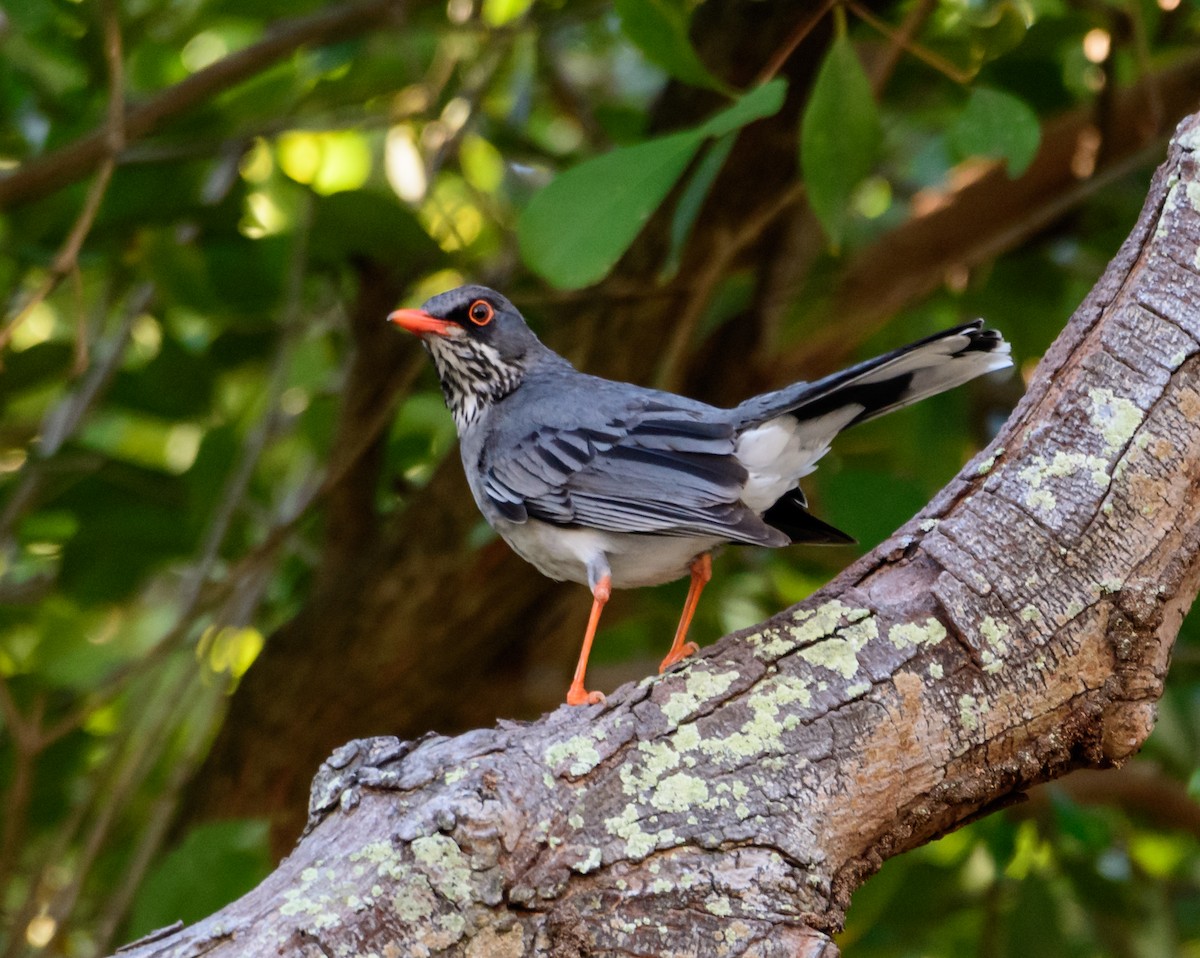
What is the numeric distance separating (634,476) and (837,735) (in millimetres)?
1431

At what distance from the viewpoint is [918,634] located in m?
2.77

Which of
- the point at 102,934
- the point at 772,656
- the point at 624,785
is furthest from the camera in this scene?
the point at 102,934

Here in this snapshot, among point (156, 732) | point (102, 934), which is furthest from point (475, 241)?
point (102, 934)

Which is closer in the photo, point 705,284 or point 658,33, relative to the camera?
point 658,33

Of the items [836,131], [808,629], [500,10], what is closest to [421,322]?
[836,131]

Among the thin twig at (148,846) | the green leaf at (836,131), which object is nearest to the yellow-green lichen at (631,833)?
the green leaf at (836,131)

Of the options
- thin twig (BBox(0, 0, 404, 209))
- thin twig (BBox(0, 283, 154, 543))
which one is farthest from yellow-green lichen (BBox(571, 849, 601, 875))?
thin twig (BBox(0, 283, 154, 543))

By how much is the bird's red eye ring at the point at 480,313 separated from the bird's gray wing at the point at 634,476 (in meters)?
0.62

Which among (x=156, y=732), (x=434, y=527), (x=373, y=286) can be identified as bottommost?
(x=156, y=732)

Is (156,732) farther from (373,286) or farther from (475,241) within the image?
(475,241)

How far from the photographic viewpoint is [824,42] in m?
5.54

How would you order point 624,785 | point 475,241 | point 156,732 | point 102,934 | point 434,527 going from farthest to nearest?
1. point 475,241
2. point 434,527
3. point 156,732
4. point 102,934
5. point 624,785

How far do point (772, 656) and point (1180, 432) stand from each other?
992mm

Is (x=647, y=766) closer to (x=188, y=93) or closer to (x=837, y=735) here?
(x=837, y=735)
